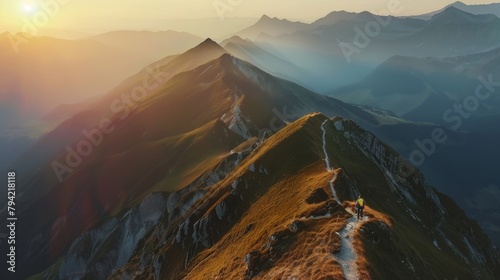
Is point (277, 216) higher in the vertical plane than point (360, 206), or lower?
higher

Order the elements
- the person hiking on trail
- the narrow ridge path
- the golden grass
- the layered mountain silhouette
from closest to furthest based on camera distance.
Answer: the narrow ridge path < the golden grass < the layered mountain silhouette < the person hiking on trail

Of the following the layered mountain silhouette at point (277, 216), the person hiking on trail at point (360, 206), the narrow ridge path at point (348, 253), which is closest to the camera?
the narrow ridge path at point (348, 253)

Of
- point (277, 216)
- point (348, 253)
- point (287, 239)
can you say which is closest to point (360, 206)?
point (348, 253)

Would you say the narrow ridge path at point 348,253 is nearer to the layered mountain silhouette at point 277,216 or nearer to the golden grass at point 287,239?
the layered mountain silhouette at point 277,216

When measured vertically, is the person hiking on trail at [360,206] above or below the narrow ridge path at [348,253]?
above

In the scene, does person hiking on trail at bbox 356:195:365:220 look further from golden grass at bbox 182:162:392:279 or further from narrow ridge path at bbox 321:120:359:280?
golden grass at bbox 182:162:392:279

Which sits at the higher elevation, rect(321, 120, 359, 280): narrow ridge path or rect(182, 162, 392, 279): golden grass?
rect(182, 162, 392, 279): golden grass

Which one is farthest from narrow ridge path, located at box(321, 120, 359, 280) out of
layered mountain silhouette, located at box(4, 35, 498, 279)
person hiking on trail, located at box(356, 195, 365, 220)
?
person hiking on trail, located at box(356, 195, 365, 220)

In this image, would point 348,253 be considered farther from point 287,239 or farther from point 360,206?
point 287,239

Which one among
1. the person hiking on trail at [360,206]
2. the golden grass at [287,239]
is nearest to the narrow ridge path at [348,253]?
the golden grass at [287,239]

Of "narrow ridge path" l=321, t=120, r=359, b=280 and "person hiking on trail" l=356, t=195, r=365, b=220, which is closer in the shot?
"narrow ridge path" l=321, t=120, r=359, b=280

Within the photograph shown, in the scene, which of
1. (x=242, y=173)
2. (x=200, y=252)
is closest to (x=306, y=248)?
(x=200, y=252)

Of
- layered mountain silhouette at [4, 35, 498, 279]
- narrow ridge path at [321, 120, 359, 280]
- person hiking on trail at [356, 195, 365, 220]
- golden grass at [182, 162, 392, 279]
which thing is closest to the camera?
narrow ridge path at [321, 120, 359, 280]

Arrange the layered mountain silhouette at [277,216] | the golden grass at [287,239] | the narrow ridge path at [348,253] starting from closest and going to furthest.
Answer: the narrow ridge path at [348,253], the golden grass at [287,239], the layered mountain silhouette at [277,216]
